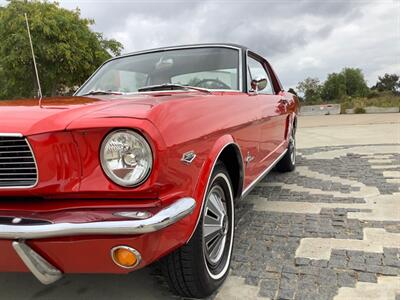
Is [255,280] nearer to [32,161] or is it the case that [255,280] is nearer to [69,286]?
[69,286]

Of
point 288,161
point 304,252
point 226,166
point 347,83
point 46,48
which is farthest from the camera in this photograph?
point 347,83

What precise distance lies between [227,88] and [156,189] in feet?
5.78

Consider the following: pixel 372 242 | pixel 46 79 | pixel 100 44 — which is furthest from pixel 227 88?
pixel 100 44

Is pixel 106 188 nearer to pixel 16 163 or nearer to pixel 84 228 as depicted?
pixel 84 228

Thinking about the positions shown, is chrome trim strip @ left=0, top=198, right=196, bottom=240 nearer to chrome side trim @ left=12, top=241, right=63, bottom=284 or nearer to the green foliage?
chrome side trim @ left=12, top=241, right=63, bottom=284

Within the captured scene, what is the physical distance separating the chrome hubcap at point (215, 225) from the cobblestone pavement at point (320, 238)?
21cm

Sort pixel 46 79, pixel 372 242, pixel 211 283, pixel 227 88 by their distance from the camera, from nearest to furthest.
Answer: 1. pixel 211 283
2. pixel 372 242
3. pixel 227 88
4. pixel 46 79

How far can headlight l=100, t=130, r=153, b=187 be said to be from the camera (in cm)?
175

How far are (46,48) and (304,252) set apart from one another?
36.6 feet

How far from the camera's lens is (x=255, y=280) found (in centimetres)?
250

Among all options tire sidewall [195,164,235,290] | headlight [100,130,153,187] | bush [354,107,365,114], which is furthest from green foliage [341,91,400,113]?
headlight [100,130,153,187]

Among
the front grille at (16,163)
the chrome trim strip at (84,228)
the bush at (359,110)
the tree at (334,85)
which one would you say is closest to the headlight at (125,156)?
the chrome trim strip at (84,228)

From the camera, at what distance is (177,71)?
133 inches

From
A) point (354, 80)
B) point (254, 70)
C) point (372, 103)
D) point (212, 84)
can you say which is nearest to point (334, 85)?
point (354, 80)
